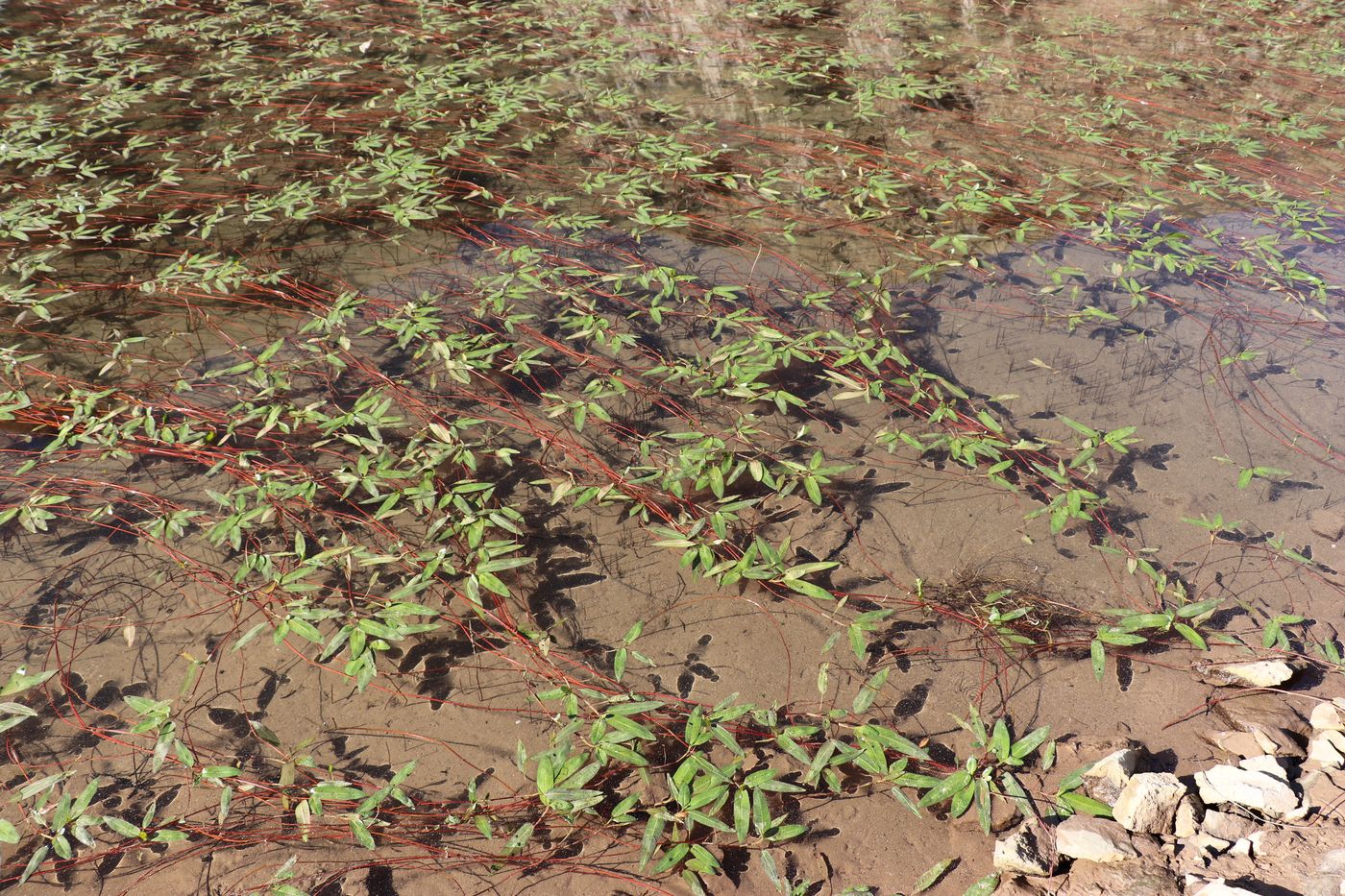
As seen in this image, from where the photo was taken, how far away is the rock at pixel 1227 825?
5.52 ft

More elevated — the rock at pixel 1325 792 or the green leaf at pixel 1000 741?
the rock at pixel 1325 792

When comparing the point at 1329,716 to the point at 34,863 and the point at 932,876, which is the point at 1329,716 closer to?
the point at 932,876

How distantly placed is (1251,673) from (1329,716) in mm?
190

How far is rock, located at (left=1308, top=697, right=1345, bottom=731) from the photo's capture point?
1889mm

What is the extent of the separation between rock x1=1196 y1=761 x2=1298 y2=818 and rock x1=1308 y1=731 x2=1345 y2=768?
150 millimetres

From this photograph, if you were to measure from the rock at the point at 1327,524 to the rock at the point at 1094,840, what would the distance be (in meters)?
1.43

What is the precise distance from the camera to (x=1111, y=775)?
6.14 ft

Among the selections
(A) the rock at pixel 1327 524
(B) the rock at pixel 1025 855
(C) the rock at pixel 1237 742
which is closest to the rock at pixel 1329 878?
(C) the rock at pixel 1237 742

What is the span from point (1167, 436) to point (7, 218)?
579 cm

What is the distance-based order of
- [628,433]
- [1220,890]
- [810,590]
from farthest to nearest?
1. [628,433]
2. [810,590]
3. [1220,890]

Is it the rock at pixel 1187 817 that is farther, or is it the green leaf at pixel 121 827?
the green leaf at pixel 121 827

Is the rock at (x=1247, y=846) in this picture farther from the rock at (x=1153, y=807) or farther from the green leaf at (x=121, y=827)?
the green leaf at (x=121, y=827)

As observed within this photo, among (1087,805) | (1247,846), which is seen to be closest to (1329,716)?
(1247,846)

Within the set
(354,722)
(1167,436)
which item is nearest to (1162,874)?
(1167,436)
